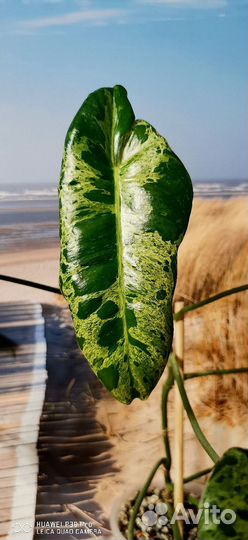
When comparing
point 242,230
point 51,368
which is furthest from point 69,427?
point 242,230

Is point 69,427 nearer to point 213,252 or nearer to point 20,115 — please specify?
point 213,252

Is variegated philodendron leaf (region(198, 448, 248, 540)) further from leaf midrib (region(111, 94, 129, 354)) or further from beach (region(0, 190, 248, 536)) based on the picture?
beach (region(0, 190, 248, 536))

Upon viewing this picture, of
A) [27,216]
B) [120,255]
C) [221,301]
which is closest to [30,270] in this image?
[27,216]

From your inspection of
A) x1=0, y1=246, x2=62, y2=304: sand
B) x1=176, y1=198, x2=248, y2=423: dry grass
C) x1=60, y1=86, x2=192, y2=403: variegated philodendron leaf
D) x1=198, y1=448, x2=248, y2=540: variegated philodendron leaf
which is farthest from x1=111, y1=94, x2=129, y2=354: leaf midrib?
x1=0, y1=246, x2=62, y2=304: sand

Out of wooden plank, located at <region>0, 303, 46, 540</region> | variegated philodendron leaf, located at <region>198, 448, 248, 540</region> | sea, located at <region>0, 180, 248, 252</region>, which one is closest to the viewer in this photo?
variegated philodendron leaf, located at <region>198, 448, 248, 540</region>

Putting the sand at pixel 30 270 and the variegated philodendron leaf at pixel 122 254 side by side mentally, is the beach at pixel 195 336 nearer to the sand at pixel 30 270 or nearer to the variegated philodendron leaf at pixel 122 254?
the sand at pixel 30 270

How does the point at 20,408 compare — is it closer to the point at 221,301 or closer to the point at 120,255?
the point at 221,301
